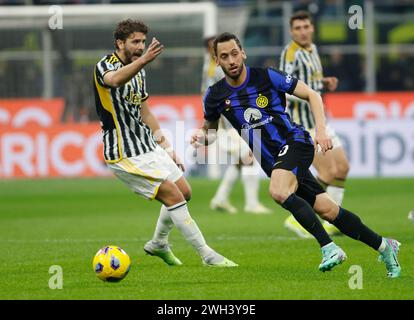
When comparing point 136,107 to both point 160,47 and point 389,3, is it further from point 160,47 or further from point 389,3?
point 389,3

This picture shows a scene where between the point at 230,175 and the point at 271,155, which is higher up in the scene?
the point at 271,155

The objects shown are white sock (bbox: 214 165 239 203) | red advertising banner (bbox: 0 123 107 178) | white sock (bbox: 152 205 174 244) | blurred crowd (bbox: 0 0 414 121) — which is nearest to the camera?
white sock (bbox: 152 205 174 244)

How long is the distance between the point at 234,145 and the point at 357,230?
25.5 feet

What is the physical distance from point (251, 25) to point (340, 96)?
360cm

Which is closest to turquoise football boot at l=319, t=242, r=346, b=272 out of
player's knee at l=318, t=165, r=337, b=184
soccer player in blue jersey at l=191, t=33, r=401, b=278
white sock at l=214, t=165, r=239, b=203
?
soccer player in blue jersey at l=191, t=33, r=401, b=278

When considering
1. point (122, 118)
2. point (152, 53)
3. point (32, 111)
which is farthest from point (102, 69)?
point (32, 111)

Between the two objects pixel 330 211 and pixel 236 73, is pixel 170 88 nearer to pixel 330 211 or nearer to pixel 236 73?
pixel 236 73

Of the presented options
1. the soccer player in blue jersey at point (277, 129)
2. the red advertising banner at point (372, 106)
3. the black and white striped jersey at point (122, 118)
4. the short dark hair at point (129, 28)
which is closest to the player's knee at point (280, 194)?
the soccer player in blue jersey at point (277, 129)

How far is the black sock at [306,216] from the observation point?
326 inches

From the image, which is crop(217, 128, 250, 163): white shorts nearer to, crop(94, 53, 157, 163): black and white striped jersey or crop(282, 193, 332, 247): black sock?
crop(94, 53, 157, 163): black and white striped jersey

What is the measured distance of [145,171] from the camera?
9047 mm

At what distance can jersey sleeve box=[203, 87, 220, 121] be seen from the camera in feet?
29.0

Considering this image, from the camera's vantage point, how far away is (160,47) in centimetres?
811
